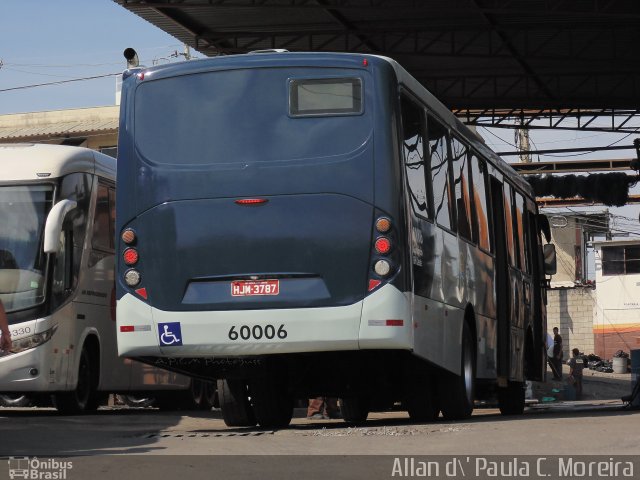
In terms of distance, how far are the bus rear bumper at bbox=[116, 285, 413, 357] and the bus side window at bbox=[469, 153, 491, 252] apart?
12.4ft

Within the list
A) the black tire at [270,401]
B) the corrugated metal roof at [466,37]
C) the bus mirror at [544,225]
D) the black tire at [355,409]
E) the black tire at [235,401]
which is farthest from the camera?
the corrugated metal roof at [466,37]

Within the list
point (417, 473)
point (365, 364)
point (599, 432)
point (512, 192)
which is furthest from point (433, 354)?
point (512, 192)

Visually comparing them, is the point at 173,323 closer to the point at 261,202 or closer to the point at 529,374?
the point at 261,202

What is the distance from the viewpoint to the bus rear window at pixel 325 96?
1249 cm

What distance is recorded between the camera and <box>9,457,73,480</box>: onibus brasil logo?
28.0 ft

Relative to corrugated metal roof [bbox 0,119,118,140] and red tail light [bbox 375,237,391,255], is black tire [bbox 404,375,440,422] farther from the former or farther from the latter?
corrugated metal roof [bbox 0,119,118,140]

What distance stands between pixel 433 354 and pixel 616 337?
205ft

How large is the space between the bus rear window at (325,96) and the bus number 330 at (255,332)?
6.34 ft

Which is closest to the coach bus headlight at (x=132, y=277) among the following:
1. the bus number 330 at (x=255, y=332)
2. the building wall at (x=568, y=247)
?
the bus number 330 at (x=255, y=332)

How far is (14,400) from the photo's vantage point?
21.0 m

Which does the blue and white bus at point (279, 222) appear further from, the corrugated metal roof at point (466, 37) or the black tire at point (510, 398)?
the corrugated metal roof at point (466, 37)

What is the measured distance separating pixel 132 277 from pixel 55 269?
211 inches

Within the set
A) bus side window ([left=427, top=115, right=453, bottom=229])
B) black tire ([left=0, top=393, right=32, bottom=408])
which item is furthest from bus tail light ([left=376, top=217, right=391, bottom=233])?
black tire ([left=0, top=393, right=32, bottom=408])

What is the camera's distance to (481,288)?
1603 cm
